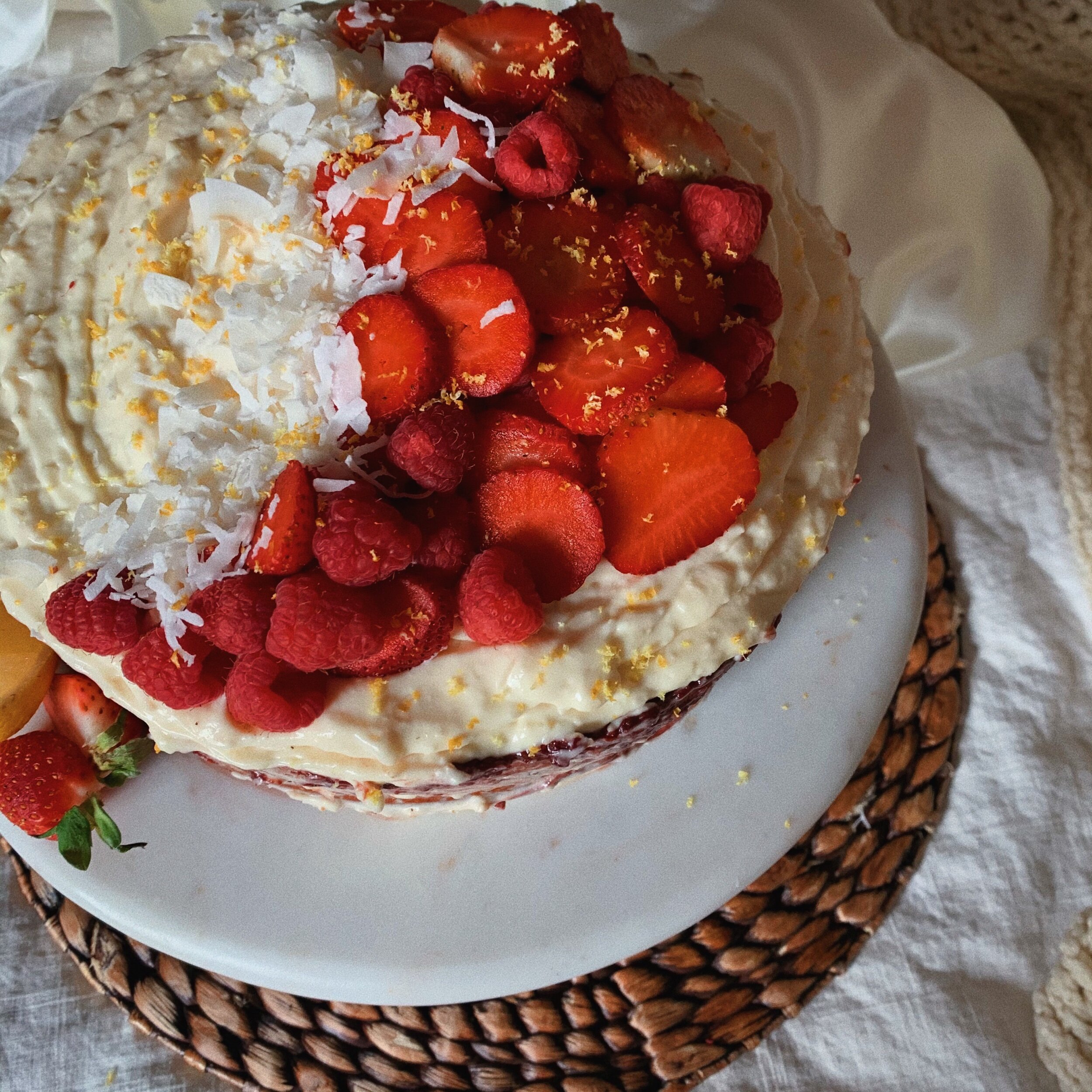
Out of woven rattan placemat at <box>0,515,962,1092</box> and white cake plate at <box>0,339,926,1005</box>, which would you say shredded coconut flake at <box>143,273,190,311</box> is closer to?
white cake plate at <box>0,339,926,1005</box>

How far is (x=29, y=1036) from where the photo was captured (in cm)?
206

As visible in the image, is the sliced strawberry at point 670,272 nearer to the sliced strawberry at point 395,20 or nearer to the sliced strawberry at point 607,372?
the sliced strawberry at point 607,372

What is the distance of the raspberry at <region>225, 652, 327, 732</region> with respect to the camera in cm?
135

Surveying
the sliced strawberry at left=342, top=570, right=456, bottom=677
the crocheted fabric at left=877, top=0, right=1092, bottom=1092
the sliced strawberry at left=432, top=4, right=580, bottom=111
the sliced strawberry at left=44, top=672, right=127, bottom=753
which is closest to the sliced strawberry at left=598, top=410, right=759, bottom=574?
the sliced strawberry at left=342, top=570, right=456, bottom=677

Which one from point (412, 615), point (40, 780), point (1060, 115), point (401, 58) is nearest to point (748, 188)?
point (401, 58)

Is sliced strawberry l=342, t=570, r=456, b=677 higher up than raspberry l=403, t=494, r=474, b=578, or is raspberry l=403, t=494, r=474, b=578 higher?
raspberry l=403, t=494, r=474, b=578

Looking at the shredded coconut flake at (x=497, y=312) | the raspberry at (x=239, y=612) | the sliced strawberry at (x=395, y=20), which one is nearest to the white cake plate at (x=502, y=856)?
the raspberry at (x=239, y=612)

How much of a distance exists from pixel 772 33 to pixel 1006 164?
64cm

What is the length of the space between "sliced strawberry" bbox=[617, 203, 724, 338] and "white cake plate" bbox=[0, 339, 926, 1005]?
2.18 ft

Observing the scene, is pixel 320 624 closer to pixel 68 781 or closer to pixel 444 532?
pixel 444 532

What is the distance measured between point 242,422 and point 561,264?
1.55 ft

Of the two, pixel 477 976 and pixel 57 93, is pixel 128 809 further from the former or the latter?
pixel 57 93

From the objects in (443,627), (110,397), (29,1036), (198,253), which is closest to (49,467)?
(110,397)

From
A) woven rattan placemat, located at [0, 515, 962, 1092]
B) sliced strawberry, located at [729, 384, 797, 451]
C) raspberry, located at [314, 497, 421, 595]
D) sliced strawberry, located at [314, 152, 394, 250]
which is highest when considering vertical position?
sliced strawberry, located at [314, 152, 394, 250]
